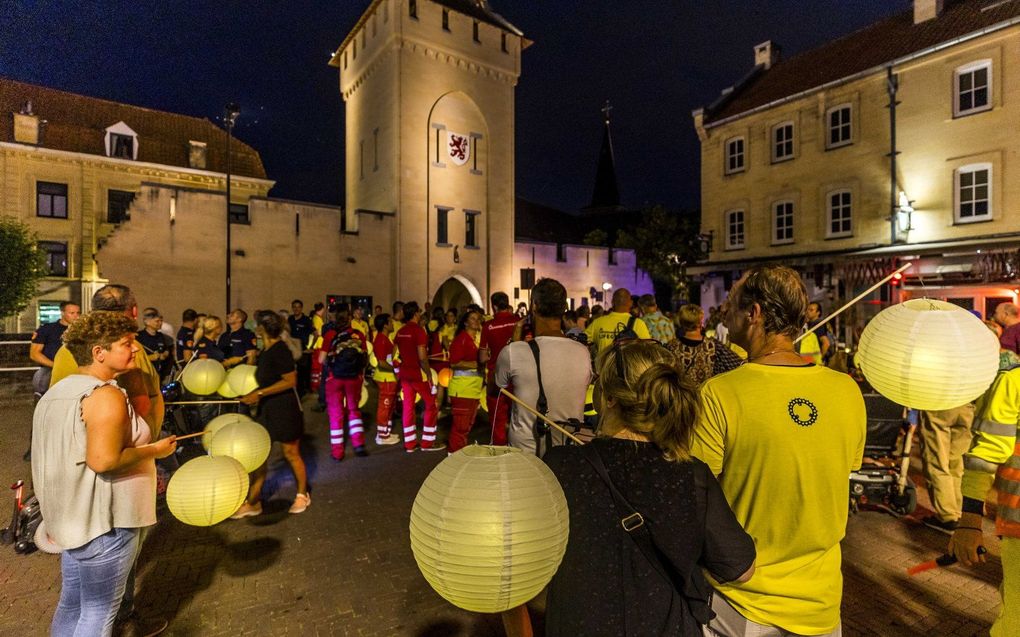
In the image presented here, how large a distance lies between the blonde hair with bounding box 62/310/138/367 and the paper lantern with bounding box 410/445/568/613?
7.29 ft

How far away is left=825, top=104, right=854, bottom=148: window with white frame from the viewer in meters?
19.2

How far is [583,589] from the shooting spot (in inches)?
65.7

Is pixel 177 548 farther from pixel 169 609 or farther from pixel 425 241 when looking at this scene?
pixel 425 241

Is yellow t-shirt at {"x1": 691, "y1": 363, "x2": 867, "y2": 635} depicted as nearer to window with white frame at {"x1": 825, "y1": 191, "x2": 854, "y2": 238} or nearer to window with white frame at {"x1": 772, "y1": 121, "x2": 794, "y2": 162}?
window with white frame at {"x1": 825, "y1": 191, "x2": 854, "y2": 238}

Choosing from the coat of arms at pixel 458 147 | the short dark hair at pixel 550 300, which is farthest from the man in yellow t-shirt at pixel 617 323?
the coat of arms at pixel 458 147

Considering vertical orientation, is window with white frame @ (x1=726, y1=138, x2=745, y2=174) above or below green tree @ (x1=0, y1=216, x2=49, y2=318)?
above

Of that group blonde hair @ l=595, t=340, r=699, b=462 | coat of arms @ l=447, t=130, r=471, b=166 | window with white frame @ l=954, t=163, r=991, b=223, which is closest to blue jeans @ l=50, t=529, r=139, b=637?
blonde hair @ l=595, t=340, r=699, b=462

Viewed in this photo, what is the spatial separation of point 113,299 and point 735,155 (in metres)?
23.8

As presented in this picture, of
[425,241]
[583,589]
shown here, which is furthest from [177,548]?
[425,241]

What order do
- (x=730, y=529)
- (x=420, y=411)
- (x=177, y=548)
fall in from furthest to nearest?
(x=420, y=411), (x=177, y=548), (x=730, y=529)

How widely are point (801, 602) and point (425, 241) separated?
24161 millimetres

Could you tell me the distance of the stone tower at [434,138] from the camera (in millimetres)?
24234

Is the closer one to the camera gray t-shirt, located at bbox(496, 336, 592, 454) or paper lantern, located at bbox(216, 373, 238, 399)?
gray t-shirt, located at bbox(496, 336, 592, 454)

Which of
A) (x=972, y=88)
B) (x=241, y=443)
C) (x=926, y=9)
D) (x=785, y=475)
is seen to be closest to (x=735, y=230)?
(x=972, y=88)
